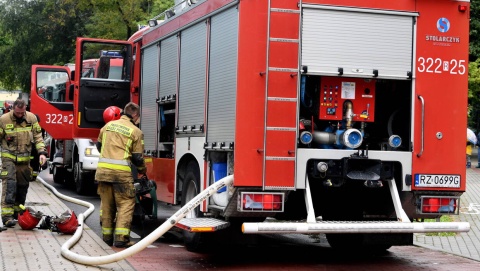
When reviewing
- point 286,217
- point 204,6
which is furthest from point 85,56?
point 286,217

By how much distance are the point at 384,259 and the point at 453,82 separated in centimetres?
239

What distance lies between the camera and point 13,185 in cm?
1152

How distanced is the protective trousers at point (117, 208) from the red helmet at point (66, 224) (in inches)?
27.7

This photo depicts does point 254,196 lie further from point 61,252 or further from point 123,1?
point 123,1

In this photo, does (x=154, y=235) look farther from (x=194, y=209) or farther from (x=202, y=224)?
(x=194, y=209)

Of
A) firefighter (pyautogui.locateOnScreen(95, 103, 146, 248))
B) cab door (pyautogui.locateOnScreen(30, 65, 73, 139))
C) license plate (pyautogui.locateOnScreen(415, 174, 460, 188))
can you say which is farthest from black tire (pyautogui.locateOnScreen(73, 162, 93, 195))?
license plate (pyautogui.locateOnScreen(415, 174, 460, 188))

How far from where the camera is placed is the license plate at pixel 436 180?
29.8 ft

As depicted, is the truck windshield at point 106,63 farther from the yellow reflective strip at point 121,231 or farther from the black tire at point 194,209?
the yellow reflective strip at point 121,231

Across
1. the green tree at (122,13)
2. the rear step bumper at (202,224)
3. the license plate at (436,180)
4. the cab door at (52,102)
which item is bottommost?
the rear step bumper at (202,224)

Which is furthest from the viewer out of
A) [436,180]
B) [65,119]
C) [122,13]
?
[122,13]

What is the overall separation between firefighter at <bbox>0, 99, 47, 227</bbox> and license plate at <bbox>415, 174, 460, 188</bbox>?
522 centimetres

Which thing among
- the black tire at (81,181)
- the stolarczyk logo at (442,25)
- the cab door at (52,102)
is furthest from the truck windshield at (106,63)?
the stolarczyk logo at (442,25)

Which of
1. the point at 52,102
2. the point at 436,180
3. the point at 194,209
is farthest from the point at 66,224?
the point at 52,102

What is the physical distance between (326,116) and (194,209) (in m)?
1.82
